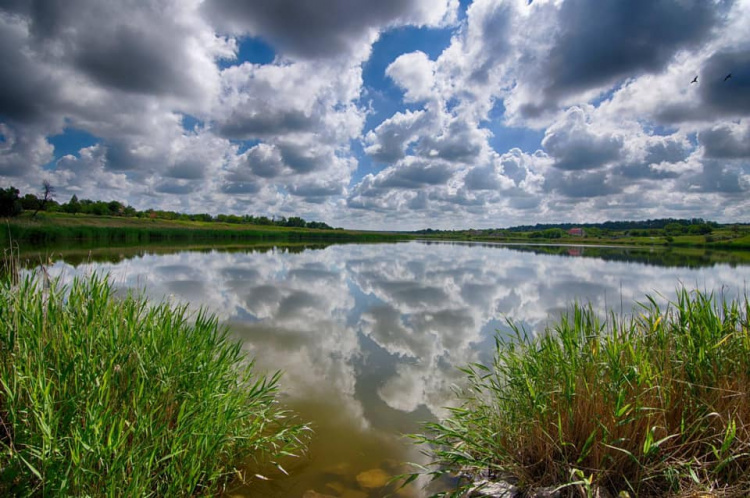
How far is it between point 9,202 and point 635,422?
7082 centimetres

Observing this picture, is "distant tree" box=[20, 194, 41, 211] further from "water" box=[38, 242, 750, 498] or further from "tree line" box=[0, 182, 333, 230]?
"water" box=[38, 242, 750, 498]

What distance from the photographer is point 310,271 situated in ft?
83.3

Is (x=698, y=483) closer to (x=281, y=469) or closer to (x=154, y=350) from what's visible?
(x=281, y=469)

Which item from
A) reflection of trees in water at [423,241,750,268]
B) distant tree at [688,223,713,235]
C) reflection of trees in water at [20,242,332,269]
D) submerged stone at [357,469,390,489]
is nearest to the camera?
submerged stone at [357,469,390,489]

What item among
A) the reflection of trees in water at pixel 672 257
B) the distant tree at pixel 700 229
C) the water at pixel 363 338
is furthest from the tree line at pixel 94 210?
the distant tree at pixel 700 229

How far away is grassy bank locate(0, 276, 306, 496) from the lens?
8.47 feet

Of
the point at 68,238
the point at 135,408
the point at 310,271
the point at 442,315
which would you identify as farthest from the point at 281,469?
the point at 68,238

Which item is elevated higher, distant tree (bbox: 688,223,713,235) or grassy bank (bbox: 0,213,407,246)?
distant tree (bbox: 688,223,713,235)

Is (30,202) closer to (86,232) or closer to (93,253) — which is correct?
(86,232)

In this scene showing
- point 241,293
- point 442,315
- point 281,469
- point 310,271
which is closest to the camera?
point 281,469

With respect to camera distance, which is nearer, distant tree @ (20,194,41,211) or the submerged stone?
the submerged stone

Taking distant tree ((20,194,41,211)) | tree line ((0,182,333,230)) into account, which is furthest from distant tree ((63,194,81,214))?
distant tree ((20,194,41,211))

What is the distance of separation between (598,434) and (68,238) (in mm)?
70654

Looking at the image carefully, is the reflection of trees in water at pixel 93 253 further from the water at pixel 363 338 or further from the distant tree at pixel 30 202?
the distant tree at pixel 30 202
